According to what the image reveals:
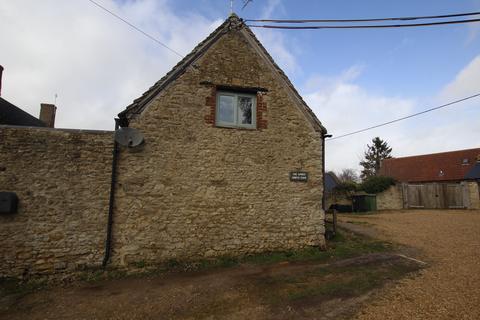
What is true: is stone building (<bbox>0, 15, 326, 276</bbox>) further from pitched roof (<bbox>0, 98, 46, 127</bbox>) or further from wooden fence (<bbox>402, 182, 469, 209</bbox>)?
wooden fence (<bbox>402, 182, 469, 209</bbox>)

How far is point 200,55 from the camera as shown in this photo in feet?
28.9

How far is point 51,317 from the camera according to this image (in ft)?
16.5

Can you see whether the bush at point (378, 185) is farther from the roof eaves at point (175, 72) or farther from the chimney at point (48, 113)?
the chimney at point (48, 113)

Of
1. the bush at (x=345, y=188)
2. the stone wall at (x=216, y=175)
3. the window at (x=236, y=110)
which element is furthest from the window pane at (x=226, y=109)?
the bush at (x=345, y=188)

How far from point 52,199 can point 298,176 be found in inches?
293

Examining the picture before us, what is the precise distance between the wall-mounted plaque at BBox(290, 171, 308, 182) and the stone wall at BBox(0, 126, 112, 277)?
5.80 metres

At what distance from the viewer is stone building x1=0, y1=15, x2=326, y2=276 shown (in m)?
7.14

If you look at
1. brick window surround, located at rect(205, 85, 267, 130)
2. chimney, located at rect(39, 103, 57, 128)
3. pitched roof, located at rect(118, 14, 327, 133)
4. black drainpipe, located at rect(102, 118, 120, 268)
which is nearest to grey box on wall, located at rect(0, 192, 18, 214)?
black drainpipe, located at rect(102, 118, 120, 268)

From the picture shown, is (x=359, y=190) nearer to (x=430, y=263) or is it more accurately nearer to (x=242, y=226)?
(x=430, y=263)

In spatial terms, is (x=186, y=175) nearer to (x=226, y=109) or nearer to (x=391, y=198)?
(x=226, y=109)

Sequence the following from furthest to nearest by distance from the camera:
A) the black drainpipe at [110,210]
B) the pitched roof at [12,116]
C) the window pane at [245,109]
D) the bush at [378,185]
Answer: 1. the bush at [378,185]
2. the pitched roof at [12,116]
3. the window pane at [245,109]
4. the black drainpipe at [110,210]

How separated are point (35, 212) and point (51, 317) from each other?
3241 mm

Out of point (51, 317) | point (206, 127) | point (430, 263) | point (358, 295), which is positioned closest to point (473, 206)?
point (430, 263)

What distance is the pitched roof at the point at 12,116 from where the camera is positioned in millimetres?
11365
